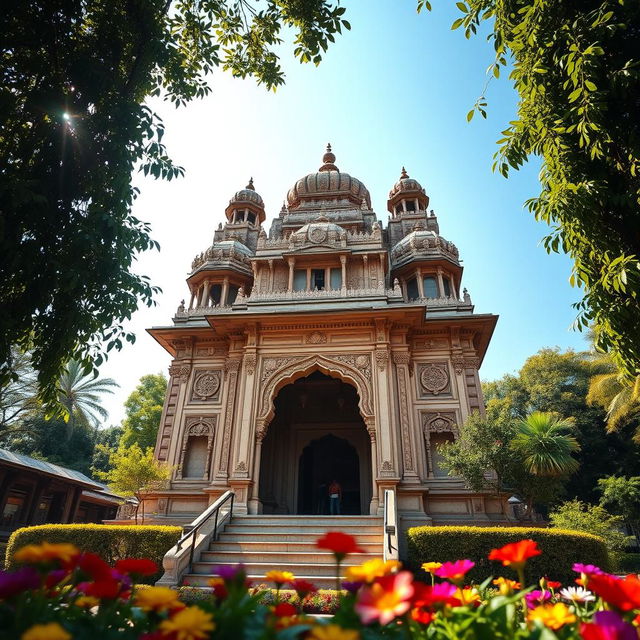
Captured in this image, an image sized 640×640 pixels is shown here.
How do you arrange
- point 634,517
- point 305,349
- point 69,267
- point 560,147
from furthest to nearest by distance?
point 634,517
point 305,349
point 69,267
point 560,147

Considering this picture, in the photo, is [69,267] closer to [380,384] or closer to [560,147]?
[560,147]

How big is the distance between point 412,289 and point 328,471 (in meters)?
8.62

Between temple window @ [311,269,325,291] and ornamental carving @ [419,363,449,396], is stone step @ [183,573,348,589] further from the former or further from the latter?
temple window @ [311,269,325,291]

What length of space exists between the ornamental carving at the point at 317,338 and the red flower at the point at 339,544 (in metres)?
13.4

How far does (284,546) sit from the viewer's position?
10148 millimetres

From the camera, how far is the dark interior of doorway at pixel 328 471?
1741cm

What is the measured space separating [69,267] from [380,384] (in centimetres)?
1014

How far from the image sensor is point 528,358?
34938mm

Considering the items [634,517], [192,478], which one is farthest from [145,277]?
[634,517]

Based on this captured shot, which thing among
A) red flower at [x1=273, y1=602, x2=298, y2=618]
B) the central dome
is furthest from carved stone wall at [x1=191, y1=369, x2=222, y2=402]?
red flower at [x1=273, y1=602, x2=298, y2=618]

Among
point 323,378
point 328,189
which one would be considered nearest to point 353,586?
point 323,378

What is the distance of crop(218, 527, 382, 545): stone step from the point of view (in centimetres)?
1034

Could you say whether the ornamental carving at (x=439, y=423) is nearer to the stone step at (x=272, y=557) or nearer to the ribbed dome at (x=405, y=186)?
the stone step at (x=272, y=557)

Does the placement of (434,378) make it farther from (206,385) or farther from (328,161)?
(328,161)
